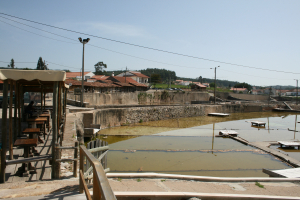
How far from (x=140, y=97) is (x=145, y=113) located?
12788mm

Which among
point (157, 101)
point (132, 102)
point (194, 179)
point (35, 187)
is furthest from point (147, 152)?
point (157, 101)

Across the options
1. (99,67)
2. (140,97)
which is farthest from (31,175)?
(99,67)

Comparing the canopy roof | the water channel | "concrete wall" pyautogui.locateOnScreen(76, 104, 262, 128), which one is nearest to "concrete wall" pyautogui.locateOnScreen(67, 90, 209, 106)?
"concrete wall" pyautogui.locateOnScreen(76, 104, 262, 128)

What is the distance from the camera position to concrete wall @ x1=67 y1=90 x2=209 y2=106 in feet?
93.5

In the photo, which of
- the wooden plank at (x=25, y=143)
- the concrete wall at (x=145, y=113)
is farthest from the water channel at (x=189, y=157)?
the wooden plank at (x=25, y=143)

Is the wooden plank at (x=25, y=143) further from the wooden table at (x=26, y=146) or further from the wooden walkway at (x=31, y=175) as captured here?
the wooden walkway at (x=31, y=175)

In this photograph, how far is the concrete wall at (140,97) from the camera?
28500 mm

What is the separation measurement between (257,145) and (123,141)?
9.44 m

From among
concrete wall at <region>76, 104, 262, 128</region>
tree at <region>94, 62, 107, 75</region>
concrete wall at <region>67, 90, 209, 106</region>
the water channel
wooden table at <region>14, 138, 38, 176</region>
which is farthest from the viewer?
tree at <region>94, 62, 107, 75</region>

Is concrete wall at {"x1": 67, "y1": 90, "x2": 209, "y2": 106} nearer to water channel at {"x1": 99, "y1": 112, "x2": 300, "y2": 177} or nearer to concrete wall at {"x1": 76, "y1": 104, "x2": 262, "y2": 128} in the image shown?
concrete wall at {"x1": 76, "y1": 104, "x2": 262, "y2": 128}

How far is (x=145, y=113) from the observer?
89.1 ft

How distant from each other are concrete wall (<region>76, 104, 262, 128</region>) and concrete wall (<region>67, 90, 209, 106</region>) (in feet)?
20.3

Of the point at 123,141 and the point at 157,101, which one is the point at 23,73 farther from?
the point at 157,101

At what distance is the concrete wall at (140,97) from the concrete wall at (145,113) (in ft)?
20.3
